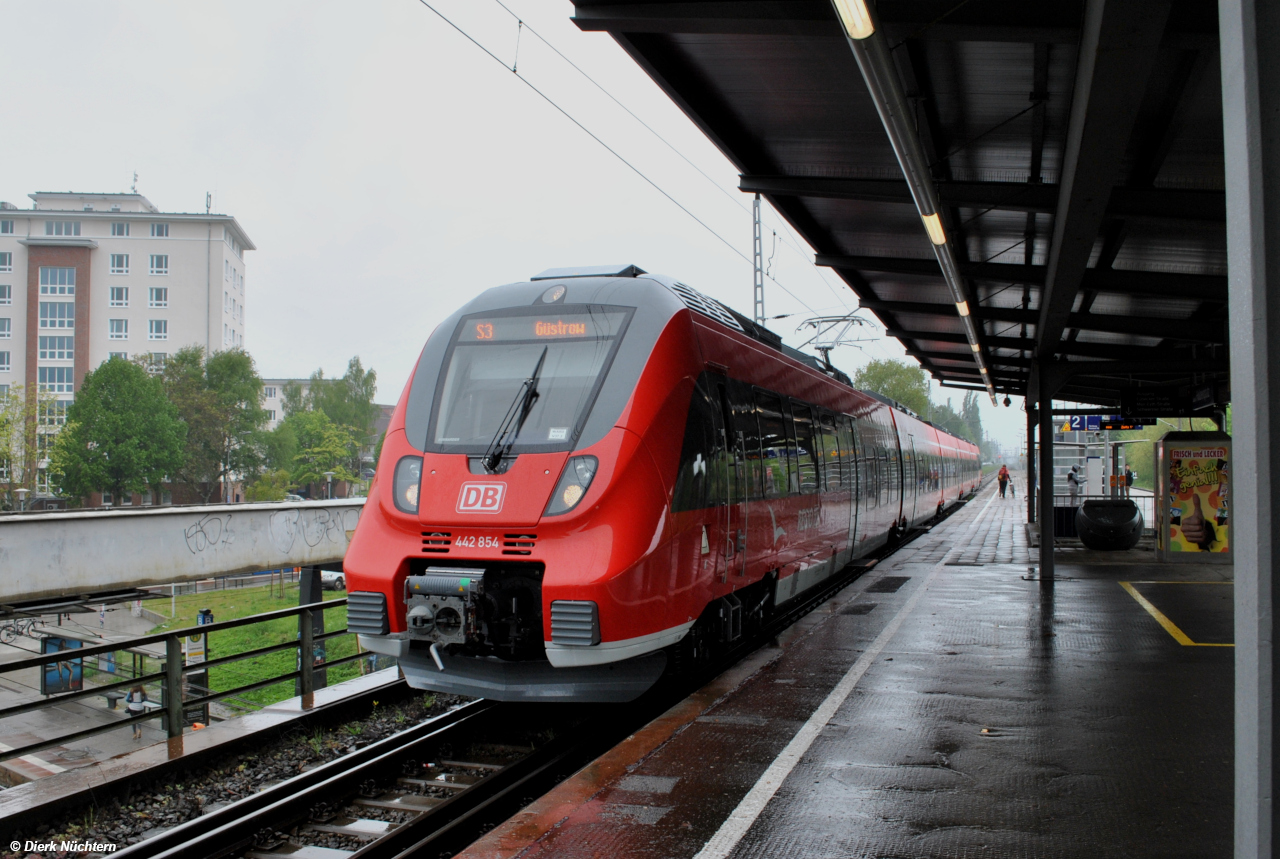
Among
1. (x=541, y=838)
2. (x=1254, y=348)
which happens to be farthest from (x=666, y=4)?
(x=541, y=838)

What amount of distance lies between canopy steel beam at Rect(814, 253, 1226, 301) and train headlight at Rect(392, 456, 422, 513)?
693 centimetres

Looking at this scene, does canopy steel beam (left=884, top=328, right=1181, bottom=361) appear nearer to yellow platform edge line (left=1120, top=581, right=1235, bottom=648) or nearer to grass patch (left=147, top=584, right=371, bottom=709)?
yellow platform edge line (left=1120, top=581, right=1235, bottom=648)

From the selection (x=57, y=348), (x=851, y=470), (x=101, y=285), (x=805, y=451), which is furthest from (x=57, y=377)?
(x=805, y=451)

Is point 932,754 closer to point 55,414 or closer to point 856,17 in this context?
point 856,17

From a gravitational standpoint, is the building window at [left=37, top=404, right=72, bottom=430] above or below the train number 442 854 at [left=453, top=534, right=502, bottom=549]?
above

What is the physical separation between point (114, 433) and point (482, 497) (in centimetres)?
6740

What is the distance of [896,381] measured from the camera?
7462 cm

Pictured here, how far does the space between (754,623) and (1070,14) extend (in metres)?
5.75

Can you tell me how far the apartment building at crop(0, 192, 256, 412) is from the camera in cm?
7469

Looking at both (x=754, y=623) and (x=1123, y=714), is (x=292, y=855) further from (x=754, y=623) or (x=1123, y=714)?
(x=1123, y=714)

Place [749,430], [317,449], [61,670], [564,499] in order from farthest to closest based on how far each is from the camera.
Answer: [317,449]
[61,670]
[749,430]
[564,499]

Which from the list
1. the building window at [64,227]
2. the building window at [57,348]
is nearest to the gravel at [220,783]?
the building window at [57,348]

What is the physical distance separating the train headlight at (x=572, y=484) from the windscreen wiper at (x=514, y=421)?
1.74ft

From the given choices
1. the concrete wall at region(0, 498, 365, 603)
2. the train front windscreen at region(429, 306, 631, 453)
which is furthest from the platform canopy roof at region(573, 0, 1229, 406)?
the concrete wall at region(0, 498, 365, 603)
